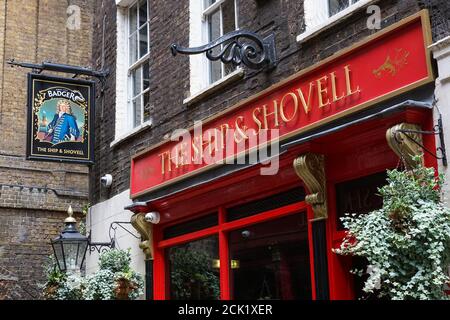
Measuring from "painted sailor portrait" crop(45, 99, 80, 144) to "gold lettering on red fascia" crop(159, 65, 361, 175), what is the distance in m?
1.54

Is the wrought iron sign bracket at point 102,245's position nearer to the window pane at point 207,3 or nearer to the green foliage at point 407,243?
the window pane at point 207,3

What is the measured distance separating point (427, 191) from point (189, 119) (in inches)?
164

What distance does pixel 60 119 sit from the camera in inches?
378

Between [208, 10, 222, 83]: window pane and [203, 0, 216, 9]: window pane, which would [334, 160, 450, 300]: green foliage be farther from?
[203, 0, 216, 9]: window pane

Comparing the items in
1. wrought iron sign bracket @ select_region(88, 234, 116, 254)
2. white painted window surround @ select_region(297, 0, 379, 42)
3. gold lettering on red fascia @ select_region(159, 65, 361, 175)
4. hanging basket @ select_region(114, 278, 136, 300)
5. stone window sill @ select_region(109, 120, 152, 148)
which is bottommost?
hanging basket @ select_region(114, 278, 136, 300)

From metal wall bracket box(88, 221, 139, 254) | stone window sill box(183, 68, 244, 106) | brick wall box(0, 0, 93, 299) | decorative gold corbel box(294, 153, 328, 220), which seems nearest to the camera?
decorative gold corbel box(294, 153, 328, 220)

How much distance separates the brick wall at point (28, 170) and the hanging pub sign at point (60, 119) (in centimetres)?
383

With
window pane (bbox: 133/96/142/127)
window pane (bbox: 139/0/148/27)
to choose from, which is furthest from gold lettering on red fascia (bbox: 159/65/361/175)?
window pane (bbox: 139/0/148/27)

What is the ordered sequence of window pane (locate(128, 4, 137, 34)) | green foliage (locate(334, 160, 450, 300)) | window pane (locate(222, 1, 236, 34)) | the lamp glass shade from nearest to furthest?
green foliage (locate(334, 160, 450, 300)) < window pane (locate(222, 1, 236, 34)) < the lamp glass shade < window pane (locate(128, 4, 137, 34))

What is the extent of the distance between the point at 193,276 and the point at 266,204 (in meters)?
1.64

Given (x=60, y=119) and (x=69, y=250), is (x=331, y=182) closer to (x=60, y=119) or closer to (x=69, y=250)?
(x=69, y=250)

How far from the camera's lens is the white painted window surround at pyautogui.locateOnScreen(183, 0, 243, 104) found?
8703 millimetres

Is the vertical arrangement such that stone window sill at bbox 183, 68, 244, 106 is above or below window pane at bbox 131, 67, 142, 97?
below

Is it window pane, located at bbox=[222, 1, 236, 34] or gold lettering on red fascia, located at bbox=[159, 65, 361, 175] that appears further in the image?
window pane, located at bbox=[222, 1, 236, 34]
